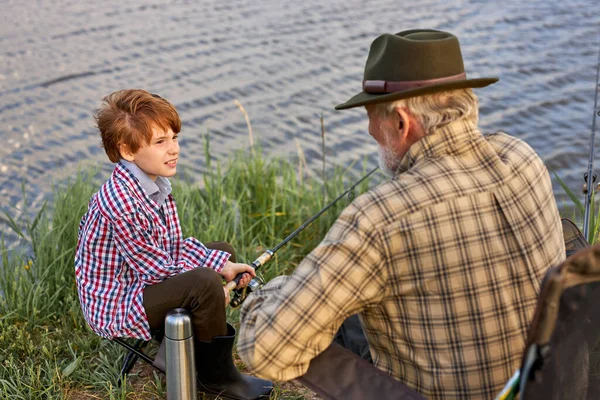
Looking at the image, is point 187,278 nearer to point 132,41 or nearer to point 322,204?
point 322,204

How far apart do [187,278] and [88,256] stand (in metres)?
0.34

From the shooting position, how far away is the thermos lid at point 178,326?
2.30 meters

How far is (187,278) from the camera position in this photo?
2.51m

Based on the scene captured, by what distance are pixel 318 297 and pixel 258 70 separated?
6458mm

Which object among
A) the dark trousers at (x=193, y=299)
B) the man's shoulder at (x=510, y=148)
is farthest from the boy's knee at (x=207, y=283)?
the man's shoulder at (x=510, y=148)

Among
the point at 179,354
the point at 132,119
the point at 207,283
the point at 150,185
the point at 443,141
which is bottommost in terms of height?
the point at 179,354

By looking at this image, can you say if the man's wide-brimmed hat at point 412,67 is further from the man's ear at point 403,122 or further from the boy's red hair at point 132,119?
the boy's red hair at point 132,119

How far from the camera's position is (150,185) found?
103 inches

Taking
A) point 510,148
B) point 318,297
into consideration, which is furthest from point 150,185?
point 510,148

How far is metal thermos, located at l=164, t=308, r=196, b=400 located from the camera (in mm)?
2311

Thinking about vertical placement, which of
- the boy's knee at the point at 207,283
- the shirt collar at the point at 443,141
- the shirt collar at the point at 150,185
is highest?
the shirt collar at the point at 443,141

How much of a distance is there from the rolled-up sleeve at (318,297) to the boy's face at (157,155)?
1012 mm

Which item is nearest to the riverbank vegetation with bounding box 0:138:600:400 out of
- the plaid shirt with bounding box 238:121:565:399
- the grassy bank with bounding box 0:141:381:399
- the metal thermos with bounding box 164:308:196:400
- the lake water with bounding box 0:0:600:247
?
the grassy bank with bounding box 0:141:381:399

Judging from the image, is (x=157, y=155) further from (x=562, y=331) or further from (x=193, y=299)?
(x=562, y=331)
